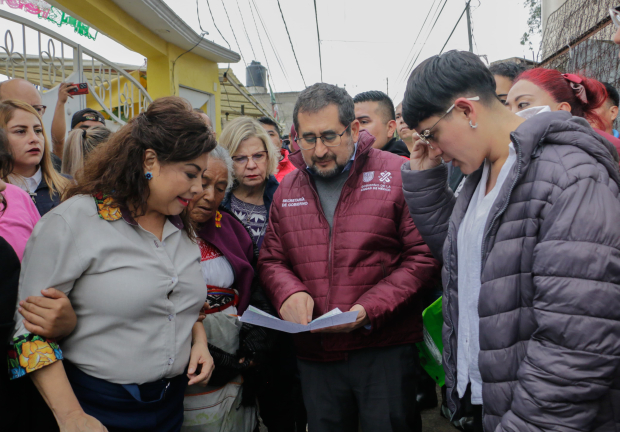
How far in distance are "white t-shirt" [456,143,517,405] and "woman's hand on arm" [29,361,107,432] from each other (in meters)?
1.31

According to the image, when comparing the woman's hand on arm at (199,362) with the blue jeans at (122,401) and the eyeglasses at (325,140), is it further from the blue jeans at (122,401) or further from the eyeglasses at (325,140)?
the eyeglasses at (325,140)

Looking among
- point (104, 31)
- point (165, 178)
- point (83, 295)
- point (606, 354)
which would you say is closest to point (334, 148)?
point (165, 178)

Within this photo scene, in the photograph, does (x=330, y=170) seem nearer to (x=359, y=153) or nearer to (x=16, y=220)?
(x=359, y=153)

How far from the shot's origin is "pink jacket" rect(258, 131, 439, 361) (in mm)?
2178

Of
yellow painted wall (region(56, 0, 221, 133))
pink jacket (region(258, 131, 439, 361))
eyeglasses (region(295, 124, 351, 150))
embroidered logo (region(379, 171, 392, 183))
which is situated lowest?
pink jacket (region(258, 131, 439, 361))

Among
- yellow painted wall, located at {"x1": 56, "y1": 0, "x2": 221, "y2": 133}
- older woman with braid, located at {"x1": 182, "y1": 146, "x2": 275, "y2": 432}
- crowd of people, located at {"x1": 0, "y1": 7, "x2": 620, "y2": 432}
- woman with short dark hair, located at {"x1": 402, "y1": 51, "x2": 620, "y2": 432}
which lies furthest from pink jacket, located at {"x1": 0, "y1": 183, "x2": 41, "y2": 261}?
yellow painted wall, located at {"x1": 56, "y1": 0, "x2": 221, "y2": 133}

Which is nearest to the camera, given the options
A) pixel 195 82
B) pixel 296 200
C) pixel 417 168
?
pixel 417 168

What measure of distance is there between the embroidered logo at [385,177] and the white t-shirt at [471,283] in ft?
2.22

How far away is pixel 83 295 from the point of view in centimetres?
151

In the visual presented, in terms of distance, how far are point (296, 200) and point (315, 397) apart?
1049 millimetres

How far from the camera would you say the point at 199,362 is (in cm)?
183

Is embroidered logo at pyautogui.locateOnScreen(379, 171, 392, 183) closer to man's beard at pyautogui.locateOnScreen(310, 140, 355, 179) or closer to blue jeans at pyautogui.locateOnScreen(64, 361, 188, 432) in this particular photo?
man's beard at pyautogui.locateOnScreen(310, 140, 355, 179)

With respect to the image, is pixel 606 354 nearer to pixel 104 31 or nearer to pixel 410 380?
pixel 410 380

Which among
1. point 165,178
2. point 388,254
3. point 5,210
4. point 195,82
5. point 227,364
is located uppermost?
point 195,82
